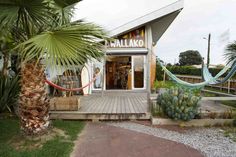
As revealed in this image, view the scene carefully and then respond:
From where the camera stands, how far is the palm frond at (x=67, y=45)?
4027 millimetres

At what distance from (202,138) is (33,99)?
11.9 ft

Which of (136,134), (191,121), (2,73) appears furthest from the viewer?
(2,73)

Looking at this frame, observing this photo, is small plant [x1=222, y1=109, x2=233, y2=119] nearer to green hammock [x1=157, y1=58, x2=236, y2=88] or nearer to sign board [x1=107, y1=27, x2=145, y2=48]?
green hammock [x1=157, y1=58, x2=236, y2=88]

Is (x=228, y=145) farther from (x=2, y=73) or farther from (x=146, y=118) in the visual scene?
(x=2, y=73)

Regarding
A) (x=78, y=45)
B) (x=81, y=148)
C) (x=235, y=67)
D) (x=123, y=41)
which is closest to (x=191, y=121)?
(x=235, y=67)

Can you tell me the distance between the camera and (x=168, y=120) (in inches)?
264

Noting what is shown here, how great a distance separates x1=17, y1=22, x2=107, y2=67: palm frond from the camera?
13.2ft

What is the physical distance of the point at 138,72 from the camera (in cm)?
1360

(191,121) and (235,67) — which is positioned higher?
(235,67)

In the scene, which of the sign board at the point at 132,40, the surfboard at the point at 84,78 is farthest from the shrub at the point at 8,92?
the sign board at the point at 132,40

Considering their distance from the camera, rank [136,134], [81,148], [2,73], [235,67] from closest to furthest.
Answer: [81,148], [136,134], [235,67], [2,73]

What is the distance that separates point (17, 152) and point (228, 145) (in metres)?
3.97

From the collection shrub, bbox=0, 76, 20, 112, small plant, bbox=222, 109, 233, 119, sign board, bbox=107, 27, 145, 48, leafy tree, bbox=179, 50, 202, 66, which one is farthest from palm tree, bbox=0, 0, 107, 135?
leafy tree, bbox=179, 50, 202, 66

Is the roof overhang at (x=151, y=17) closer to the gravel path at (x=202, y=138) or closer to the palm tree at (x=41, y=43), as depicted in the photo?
the gravel path at (x=202, y=138)
